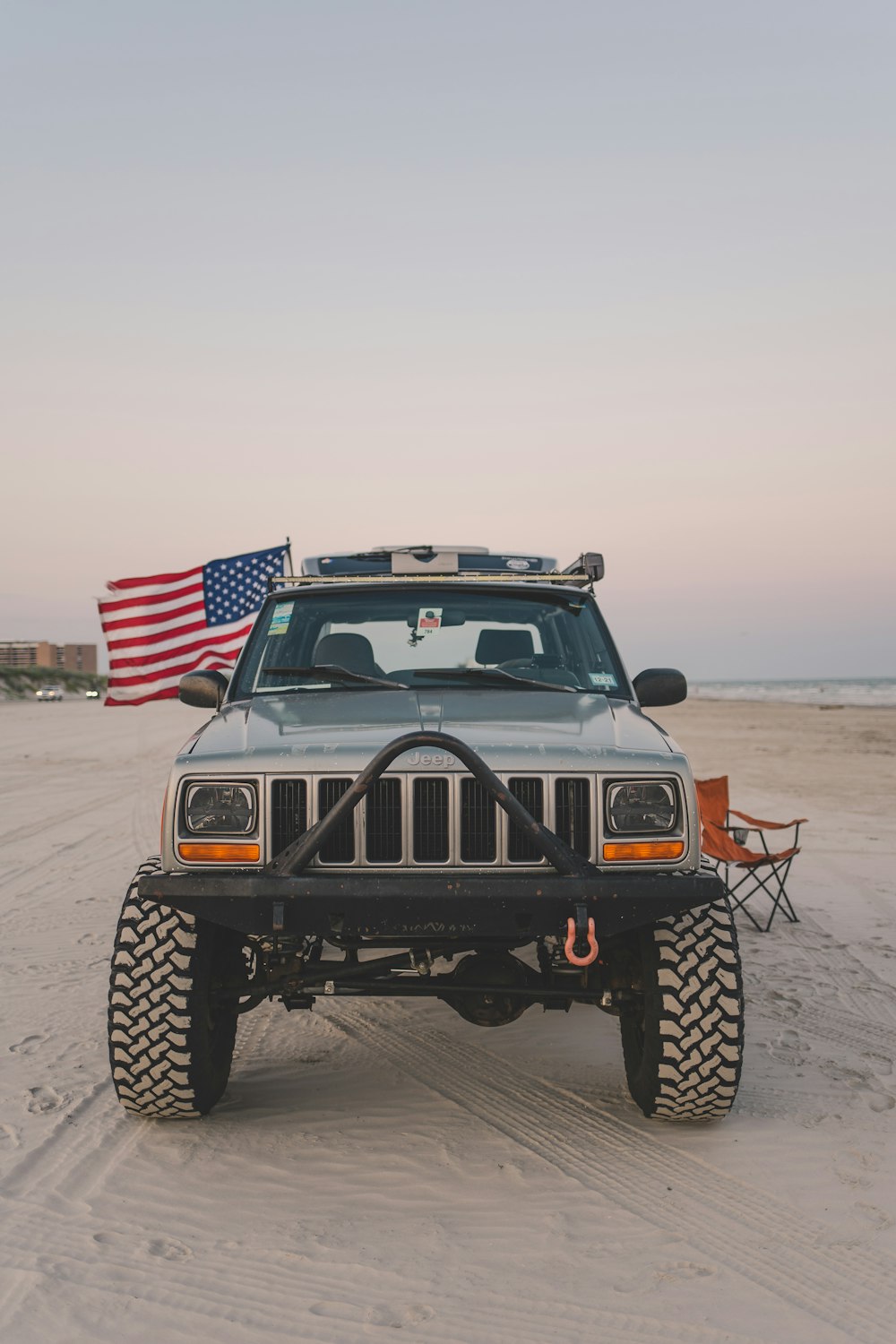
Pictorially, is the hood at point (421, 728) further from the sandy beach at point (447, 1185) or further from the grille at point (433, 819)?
the sandy beach at point (447, 1185)

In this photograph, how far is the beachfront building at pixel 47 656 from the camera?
7094 centimetres

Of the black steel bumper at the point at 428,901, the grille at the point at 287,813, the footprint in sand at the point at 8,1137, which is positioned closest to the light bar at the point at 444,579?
the grille at the point at 287,813

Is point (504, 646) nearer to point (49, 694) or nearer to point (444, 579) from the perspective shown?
point (444, 579)

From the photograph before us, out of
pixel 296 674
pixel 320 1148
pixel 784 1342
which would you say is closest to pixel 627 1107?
pixel 320 1148

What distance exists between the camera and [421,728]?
386 centimetres

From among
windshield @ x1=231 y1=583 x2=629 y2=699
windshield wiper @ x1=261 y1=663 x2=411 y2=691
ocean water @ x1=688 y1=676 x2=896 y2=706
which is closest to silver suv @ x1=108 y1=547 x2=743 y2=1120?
windshield wiper @ x1=261 y1=663 x2=411 y2=691

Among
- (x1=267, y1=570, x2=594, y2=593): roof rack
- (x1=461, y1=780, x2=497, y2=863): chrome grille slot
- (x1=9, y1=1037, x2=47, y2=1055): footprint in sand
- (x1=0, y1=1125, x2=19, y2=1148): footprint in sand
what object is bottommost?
(x1=9, y1=1037, x2=47, y2=1055): footprint in sand

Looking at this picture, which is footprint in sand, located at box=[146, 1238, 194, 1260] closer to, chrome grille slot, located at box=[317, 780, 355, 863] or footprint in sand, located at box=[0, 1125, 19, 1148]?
footprint in sand, located at box=[0, 1125, 19, 1148]

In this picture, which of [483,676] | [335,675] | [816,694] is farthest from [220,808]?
[816,694]

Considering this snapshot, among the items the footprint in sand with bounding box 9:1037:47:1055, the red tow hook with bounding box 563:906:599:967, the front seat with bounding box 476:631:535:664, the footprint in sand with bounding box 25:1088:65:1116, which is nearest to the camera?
the red tow hook with bounding box 563:906:599:967

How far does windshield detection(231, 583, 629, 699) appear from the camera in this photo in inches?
192

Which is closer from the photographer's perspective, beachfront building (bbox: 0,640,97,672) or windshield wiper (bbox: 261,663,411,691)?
windshield wiper (bbox: 261,663,411,691)

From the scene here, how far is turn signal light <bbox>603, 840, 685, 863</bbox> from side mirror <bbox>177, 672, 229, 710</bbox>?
1.97 m

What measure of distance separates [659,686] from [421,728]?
4.54ft
